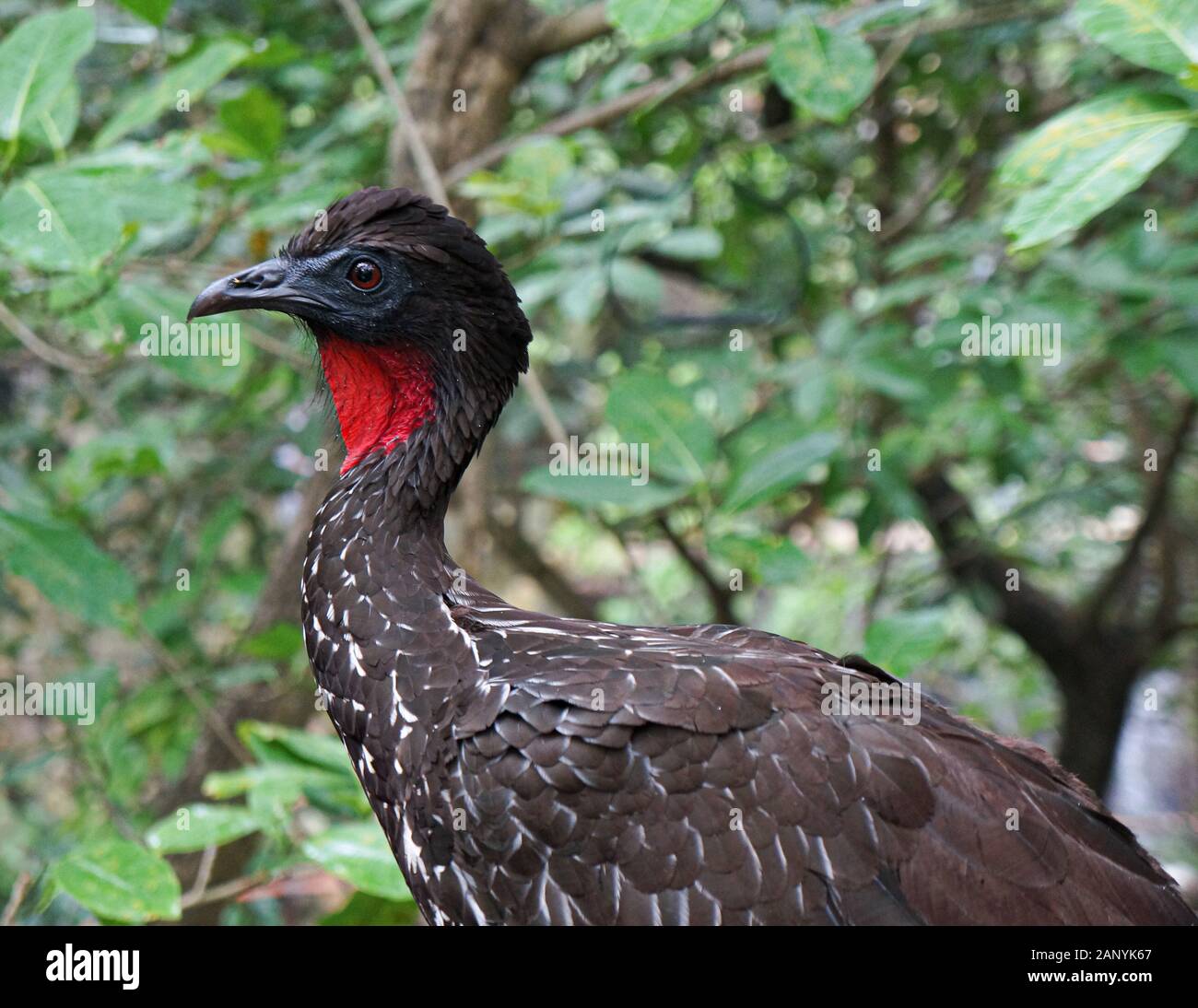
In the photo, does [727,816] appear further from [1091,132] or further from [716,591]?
[716,591]

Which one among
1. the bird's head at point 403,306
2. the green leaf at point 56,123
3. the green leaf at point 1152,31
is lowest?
the bird's head at point 403,306

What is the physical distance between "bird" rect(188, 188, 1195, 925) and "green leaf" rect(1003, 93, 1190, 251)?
82 centimetres

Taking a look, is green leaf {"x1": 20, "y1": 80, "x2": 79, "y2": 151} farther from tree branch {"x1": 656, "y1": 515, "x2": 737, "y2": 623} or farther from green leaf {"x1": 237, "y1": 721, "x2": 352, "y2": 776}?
tree branch {"x1": 656, "y1": 515, "x2": 737, "y2": 623}

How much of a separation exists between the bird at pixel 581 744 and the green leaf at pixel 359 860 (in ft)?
0.55

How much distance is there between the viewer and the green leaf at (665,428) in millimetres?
2908

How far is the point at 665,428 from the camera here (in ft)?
9.59

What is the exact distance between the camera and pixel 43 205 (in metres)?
2.23

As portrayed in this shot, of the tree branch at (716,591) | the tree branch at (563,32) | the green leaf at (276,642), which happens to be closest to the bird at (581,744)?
the green leaf at (276,642)

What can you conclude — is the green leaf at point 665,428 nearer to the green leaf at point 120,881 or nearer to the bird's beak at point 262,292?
the bird's beak at point 262,292

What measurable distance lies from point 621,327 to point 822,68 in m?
1.99

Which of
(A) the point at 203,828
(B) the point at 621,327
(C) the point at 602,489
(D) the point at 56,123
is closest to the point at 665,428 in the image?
(C) the point at 602,489

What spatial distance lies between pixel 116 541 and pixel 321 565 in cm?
310
